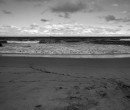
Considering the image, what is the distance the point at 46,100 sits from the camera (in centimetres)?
359

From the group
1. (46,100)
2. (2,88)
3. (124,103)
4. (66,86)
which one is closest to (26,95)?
(46,100)

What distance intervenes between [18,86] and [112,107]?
9.63ft

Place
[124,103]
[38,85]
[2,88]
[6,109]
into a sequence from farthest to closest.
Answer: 1. [38,85]
2. [2,88]
3. [124,103]
4. [6,109]

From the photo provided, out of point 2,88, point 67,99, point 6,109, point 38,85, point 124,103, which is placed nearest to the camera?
point 6,109

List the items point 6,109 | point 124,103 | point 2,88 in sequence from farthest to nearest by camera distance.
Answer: point 2,88 < point 124,103 < point 6,109

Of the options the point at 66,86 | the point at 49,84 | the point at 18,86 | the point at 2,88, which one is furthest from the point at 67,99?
the point at 2,88

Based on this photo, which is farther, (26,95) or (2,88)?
(2,88)

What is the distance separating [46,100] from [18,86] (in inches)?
57.8

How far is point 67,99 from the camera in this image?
12.0ft

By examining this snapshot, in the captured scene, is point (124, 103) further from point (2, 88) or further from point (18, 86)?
point (2, 88)

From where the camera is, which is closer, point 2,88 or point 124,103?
point 124,103

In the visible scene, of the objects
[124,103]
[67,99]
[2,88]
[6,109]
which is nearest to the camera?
[6,109]

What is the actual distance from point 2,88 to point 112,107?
3.25 metres

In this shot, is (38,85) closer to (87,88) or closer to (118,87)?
(87,88)
